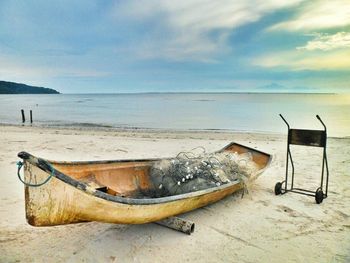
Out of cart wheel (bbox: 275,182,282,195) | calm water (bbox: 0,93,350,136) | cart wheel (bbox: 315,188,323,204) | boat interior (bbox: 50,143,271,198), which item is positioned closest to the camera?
boat interior (bbox: 50,143,271,198)

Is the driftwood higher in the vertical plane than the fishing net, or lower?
lower

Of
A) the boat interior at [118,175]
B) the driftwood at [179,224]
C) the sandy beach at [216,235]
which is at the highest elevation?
the boat interior at [118,175]

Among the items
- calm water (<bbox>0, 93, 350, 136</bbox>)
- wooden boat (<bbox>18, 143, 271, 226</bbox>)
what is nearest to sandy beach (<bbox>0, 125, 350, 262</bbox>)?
wooden boat (<bbox>18, 143, 271, 226</bbox>)

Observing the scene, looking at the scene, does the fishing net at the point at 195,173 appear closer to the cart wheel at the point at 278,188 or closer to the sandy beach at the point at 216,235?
the sandy beach at the point at 216,235

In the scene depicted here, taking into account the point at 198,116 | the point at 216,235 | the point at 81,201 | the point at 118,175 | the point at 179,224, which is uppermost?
the point at 198,116

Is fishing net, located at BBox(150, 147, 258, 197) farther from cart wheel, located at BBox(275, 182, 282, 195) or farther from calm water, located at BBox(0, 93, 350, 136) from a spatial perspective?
calm water, located at BBox(0, 93, 350, 136)

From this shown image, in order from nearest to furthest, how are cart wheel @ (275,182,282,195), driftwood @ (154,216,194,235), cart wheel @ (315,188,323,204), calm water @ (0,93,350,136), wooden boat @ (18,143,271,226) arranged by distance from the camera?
wooden boat @ (18,143,271,226)
driftwood @ (154,216,194,235)
cart wheel @ (315,188,323,204)
cart wheel @ (275,182,282,195)
calm water @ (0,93,350,136)

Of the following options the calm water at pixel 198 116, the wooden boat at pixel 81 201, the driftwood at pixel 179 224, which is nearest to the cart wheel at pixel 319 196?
the wooden boat at pixel 81 201

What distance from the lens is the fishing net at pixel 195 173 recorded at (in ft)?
15.7

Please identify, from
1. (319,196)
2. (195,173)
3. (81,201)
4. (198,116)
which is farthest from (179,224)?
(198,116)

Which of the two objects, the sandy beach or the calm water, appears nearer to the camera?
the sandy beach

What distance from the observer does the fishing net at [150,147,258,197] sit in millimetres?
4781

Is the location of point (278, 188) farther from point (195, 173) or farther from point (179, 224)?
point (179, 224)

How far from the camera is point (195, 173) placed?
→ 16.4 ft
